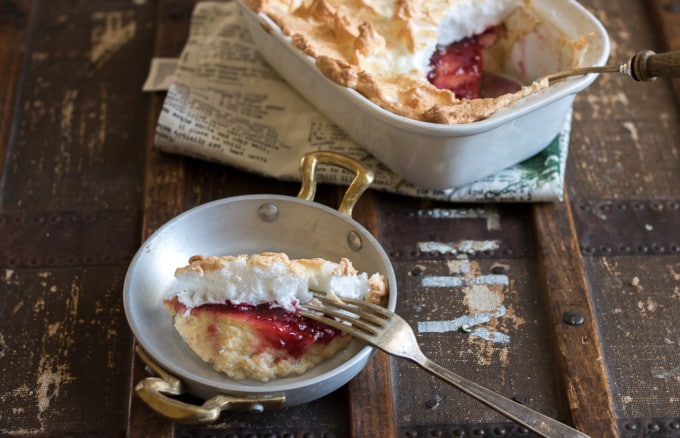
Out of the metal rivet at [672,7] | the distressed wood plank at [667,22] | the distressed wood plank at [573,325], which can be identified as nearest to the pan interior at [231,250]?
the distressed wood plank at [573,325]

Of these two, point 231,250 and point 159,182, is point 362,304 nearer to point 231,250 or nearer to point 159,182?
point 231,250

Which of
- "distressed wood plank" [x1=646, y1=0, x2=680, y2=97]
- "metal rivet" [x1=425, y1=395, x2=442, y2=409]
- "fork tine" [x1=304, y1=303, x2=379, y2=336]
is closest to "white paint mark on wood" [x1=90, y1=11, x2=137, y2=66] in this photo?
"fork tine" [x1=304, y1=303, x2=379, y2=336]

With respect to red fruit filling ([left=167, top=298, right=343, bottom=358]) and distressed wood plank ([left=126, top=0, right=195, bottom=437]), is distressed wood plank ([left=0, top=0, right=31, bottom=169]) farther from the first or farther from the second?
red fruit filling ([left=167, top=298, right=343, bottom=358])

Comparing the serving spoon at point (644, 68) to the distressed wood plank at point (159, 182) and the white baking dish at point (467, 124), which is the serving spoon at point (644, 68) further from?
the distressed wood plank at point (159, 182)

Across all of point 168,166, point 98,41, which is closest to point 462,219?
point 168,166

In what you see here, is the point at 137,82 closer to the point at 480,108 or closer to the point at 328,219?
the point at 328,219

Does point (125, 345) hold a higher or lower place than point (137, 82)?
lower
